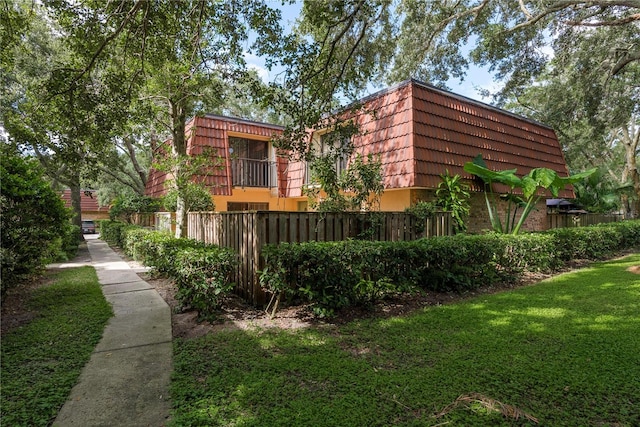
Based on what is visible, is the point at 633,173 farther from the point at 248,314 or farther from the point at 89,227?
the point at 89,227

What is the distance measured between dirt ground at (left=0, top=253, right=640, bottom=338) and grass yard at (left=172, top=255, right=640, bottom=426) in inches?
12.7

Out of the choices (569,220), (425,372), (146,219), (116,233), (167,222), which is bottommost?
(425,372)

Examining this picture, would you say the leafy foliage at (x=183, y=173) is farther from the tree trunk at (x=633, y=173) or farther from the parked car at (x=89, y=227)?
the parked car at (x=89, y=227)

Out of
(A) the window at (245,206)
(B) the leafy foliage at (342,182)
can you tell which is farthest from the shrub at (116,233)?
(B) the leafy foliage at (342,182)

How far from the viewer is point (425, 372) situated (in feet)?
11.0

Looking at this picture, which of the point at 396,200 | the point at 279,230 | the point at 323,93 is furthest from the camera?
the point at 396,200

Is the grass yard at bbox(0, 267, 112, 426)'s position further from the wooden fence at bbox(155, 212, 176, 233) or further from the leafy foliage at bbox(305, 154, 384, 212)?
the wooden fence at bbox(155, 212, 176, 233)

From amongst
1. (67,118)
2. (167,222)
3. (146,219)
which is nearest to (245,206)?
(167,222)

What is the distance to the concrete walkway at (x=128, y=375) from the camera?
2.67 m

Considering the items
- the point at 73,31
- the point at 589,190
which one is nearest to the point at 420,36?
the point at 73,31

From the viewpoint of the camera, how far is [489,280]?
7164mm

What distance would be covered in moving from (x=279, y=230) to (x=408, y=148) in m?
4.89

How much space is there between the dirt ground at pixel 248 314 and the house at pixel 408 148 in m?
3.63

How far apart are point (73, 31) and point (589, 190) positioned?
73.5ft
